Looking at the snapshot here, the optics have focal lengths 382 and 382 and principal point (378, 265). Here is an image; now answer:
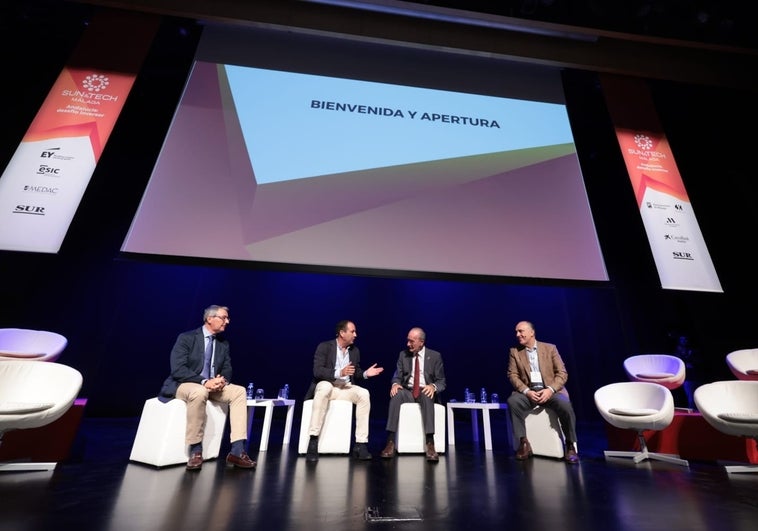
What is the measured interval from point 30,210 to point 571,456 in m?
4.39

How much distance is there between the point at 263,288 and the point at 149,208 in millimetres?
1969

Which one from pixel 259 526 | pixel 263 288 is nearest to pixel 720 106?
pixel 263 288

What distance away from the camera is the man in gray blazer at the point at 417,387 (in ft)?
9.38

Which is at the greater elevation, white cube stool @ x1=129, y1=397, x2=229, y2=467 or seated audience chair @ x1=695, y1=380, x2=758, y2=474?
seated audience chair @ x1=695, y1=380, x2=758, y2=474

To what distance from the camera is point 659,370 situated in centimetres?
347

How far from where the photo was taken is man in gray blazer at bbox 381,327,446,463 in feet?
9.38

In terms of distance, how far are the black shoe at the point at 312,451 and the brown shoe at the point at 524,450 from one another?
1.48 metres

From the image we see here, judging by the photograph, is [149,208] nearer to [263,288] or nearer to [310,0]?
[263,288]

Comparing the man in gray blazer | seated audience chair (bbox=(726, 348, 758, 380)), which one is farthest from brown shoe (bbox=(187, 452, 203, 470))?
seated audience chair (bbox=(726, 348, 758, 380))

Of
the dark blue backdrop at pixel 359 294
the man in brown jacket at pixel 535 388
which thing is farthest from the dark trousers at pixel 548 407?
the dark blue backdrop at pixel 359 294

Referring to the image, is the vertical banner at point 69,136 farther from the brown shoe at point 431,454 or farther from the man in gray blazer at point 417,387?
the brown shoe at point 431,454

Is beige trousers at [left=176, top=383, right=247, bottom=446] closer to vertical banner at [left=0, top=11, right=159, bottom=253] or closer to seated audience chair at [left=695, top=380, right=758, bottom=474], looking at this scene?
vertical banner at [left=0, top=11, right=159, bottom=253]

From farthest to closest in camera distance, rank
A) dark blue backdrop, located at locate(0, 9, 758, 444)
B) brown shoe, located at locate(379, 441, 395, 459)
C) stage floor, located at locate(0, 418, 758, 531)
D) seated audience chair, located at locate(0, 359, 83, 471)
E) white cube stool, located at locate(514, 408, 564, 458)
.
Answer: dark blue backdrop, located at locate(0, 9, 758, 444) → white cube stool, located at locate(514, 408, 564, 458) → brown shoe, located at locate(379, 441, 395, 459) → seated audience chair, located at locate(0, 359, 83, 471) → stage floor, located at locate(0, 418, 758, 531)

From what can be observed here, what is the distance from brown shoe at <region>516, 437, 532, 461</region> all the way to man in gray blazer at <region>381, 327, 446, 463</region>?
0.63m
